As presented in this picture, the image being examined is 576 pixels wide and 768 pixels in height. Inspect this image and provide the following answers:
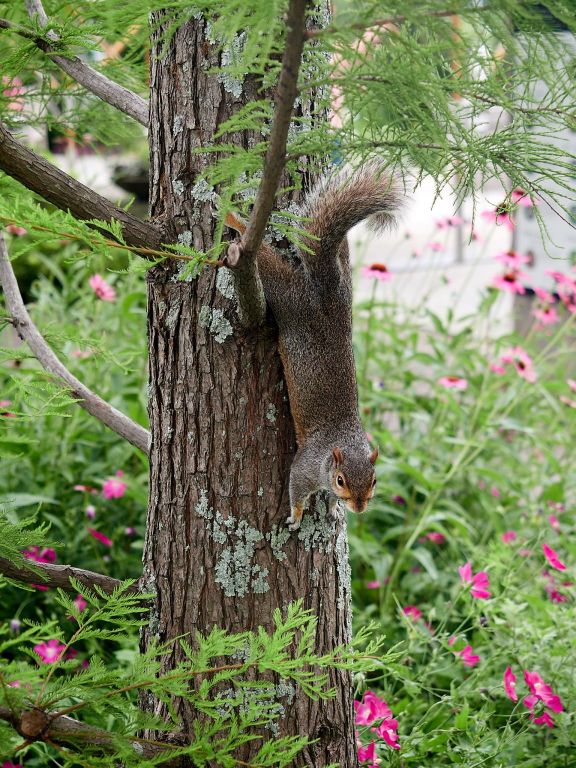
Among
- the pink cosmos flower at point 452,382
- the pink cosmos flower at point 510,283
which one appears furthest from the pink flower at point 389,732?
the pink cosmos flower at point 510,283

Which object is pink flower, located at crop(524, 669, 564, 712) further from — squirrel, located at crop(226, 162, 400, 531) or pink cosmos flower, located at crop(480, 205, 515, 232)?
pink cosmos flower, located at crop(480, 205, 515, 232)

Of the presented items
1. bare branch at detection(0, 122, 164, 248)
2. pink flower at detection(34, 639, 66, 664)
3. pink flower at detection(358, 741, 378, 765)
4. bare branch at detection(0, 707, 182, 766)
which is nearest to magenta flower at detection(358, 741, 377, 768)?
pink flower at detection(358, 741, 378, 765)

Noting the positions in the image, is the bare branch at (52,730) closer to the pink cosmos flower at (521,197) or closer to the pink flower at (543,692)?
the pink cosmos flower at (521,197)

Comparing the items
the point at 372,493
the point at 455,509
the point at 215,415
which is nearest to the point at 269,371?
the point at 215,415

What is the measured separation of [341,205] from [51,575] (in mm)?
844

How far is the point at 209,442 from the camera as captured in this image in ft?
5.06

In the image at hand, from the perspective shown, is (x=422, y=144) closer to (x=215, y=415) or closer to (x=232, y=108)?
(x=232, y=108)

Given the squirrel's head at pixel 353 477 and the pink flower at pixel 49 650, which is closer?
the squirrel's head at pixel 353 477

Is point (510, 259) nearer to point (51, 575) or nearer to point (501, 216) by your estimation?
point (501, 216)

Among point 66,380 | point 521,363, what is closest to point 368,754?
point 66,380

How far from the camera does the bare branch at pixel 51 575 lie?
1.50 meters

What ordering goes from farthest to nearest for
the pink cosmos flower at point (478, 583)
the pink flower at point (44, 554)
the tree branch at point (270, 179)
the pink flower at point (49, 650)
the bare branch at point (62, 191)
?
the pink flower at point (44, 554) → the pink flower at point (49, 650) → the pink cosmos flower at point (478, 583) → the bare branch at point (62, 191) → the tree branch at point (270, 179)

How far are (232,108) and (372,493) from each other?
73cm

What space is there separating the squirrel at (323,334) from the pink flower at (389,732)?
55cm
